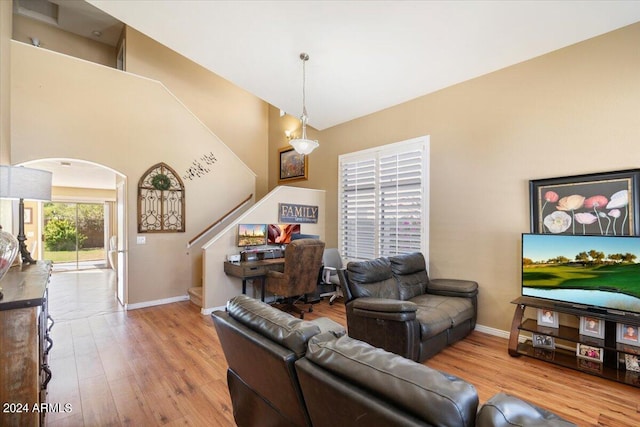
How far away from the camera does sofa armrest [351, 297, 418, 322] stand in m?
2.69

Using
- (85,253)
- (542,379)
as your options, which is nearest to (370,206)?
(542,379)

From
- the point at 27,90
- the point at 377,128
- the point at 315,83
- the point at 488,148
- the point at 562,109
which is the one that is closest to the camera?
the point at 562,109

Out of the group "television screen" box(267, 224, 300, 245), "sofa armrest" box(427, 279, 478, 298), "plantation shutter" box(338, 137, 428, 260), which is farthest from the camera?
"television screen" box(267, 224, 300, 245)

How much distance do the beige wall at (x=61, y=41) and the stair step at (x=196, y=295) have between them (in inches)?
215

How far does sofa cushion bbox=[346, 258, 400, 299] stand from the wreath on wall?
12.5 feet

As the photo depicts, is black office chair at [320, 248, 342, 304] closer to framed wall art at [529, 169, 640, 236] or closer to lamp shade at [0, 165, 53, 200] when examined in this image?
framed wall art at [529, 169, 640, 236]

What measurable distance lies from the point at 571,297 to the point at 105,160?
645 cm

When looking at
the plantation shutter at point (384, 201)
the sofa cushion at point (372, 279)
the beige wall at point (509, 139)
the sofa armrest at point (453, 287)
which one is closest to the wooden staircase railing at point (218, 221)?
the plantation shutter at point (384, 201)

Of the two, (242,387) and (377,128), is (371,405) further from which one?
(377,128)

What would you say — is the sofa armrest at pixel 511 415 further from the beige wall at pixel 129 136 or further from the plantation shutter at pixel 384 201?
the beige wall at pixel 129 136

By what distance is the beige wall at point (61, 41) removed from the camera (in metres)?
5.50

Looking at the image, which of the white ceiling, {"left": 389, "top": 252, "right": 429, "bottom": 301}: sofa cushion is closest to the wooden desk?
{"left": 389, "top": 252, "right": 429, "bottom": 301}: sofa cushion

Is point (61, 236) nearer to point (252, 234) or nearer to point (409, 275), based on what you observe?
point (252, 234)

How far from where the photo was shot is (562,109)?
3.22 m
